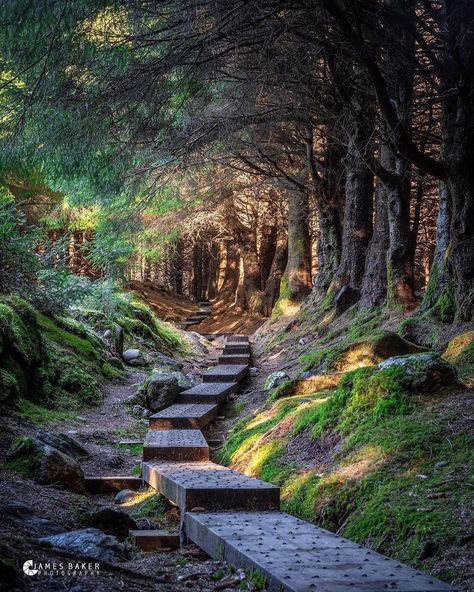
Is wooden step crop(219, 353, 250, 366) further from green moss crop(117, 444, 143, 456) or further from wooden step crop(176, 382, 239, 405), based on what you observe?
green moss crop(117, 444, 143, 456)

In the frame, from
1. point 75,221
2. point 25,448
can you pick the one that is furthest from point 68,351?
point 75,221

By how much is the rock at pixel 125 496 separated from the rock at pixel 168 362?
9123 millimetres

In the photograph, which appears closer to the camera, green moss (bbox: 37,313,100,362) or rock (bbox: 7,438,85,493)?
rock (bbox: 7,438,85,493)

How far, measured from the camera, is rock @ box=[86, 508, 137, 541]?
18.1ft

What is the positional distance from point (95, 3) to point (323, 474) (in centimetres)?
484

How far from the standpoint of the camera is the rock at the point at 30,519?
14.9ft

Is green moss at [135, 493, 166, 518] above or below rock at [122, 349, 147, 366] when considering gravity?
below

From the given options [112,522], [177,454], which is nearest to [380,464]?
[112,522]

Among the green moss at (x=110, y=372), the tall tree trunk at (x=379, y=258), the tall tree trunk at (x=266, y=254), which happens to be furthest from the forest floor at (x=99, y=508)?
the tall tree trunk at (x=266, y=254)

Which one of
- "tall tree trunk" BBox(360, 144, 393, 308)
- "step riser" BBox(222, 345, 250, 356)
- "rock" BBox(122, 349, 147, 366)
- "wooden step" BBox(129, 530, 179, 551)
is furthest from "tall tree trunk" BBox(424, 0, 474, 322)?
"rock" BBox(122, 349, 147, 366)

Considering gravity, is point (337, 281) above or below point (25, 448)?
above

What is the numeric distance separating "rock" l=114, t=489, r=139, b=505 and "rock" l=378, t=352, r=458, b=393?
3.14 metres

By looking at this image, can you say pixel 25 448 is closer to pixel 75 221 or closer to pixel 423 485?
pixel 423 485

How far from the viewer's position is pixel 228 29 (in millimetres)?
6906
